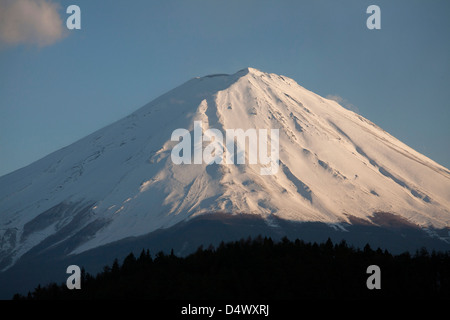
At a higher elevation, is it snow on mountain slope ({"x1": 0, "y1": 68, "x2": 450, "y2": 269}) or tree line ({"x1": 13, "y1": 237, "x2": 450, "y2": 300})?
snow on mountain slope ({"x1": 0, "y1": 68, "x2": 450, "y2": 269})

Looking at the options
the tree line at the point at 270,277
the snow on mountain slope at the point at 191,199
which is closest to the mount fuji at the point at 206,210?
the snow on mountain slope at the point at 191,199

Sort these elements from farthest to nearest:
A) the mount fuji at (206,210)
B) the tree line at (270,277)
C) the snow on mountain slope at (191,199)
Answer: the snow on mountain slope at (191,199) → the mount fuji at (206,210) → the tree line at (270,277)

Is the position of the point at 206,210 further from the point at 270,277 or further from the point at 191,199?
the point at 270,277

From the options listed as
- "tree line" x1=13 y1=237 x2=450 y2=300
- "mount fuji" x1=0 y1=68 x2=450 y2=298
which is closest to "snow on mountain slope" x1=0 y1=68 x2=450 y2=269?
"mount fuji" x1=0 y1=68 x2=450 y2=298

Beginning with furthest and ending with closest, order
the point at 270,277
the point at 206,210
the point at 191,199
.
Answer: the point at 191,199 → the point at 206,210 → the point at 270,277

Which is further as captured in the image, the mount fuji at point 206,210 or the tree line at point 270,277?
the mount fuji at point 206,210

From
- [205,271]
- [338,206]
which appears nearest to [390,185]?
[338,206]

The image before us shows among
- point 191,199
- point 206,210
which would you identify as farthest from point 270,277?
point 191,199

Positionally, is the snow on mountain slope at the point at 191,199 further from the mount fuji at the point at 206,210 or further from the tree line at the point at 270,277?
the tree line at the point at 270,277

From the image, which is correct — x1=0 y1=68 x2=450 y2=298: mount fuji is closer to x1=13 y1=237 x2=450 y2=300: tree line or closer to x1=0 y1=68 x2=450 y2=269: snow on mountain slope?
x1=0 y1=68 x2=450 y2=269: snow on mountain slope

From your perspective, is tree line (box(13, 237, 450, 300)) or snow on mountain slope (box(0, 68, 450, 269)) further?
snow on mountain slope (box(0, 68, 450, 269))
